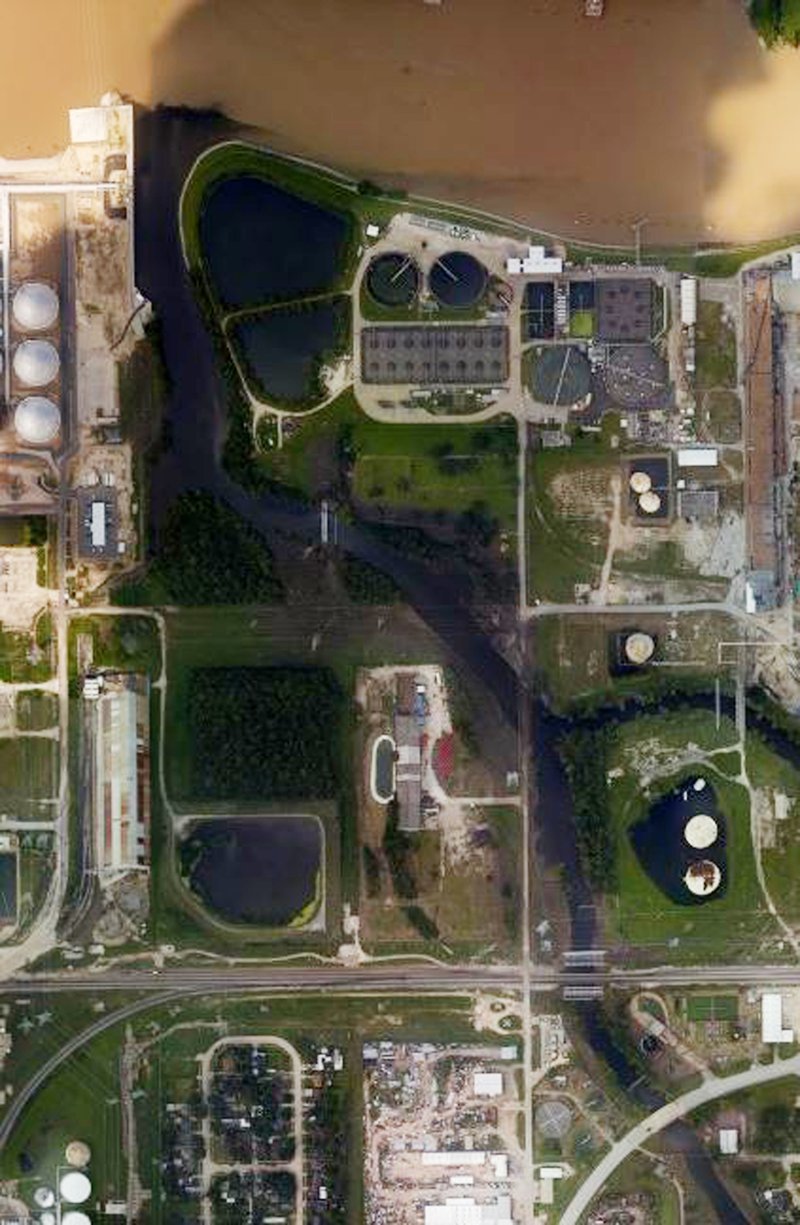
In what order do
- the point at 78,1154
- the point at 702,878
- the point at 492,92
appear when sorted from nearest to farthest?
1. the point at 702,878
2. the point at 78,1154
3. the point at 492,92

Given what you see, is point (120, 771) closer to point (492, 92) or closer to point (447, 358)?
point (447, 358)

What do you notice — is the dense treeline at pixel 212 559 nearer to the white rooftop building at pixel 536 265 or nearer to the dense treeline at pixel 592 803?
the dense treeline at pixel 592 803

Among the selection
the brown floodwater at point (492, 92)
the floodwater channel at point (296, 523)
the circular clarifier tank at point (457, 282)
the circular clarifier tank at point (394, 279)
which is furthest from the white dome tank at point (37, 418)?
the circular clarifier tank at point (457, 282)

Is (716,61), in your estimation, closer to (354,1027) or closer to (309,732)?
(309,732)

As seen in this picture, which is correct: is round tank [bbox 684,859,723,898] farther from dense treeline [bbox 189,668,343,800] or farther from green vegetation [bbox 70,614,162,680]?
green vegetation [bbox 70,614,162,680]

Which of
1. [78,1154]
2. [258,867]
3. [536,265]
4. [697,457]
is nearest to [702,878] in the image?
[697,457]

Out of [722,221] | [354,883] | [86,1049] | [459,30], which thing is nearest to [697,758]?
[354,883]

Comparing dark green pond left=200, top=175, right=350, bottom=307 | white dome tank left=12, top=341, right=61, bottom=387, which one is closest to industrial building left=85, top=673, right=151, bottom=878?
white dome tank left=12, top=341, right=61, bottom=387
